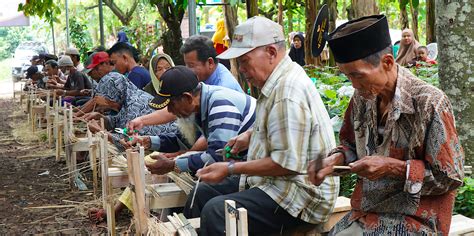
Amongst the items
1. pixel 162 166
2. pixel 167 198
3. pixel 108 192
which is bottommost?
pixel 108 192

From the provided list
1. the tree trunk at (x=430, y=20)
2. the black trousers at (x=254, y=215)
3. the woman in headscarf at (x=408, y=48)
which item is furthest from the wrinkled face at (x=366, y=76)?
the tree trunk at (x=430, y=20)

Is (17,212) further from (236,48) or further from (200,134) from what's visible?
(236,48)

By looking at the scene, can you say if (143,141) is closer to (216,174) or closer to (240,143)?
(240,143)

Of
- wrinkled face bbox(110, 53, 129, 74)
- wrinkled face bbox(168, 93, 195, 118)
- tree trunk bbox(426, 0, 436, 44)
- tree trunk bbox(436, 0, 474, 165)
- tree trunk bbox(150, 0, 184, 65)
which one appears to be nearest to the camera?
wrinkled face bbox(168, 93, 195, 118)

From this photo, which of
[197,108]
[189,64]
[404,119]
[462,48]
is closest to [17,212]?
[189,64]

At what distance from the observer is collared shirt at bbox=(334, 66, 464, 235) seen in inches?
93.0

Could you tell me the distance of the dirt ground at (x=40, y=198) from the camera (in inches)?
239

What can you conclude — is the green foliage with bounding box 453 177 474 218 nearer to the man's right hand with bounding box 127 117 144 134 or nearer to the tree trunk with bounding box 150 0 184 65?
the man's right hand with bounding box 127 117 144 134

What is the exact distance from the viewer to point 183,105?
405 centimetres

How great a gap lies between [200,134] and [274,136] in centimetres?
138

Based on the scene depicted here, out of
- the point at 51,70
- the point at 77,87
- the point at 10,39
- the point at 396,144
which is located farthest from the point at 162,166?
the point at 10,39

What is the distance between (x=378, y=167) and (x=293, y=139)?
0.71 meters

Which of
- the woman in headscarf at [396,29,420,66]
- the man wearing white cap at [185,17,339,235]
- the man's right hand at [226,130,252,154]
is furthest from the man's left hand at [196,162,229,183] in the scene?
the woman in headscarf at [396,29,420,66]

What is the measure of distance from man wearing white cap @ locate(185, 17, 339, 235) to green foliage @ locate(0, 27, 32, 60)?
56.5 meters
